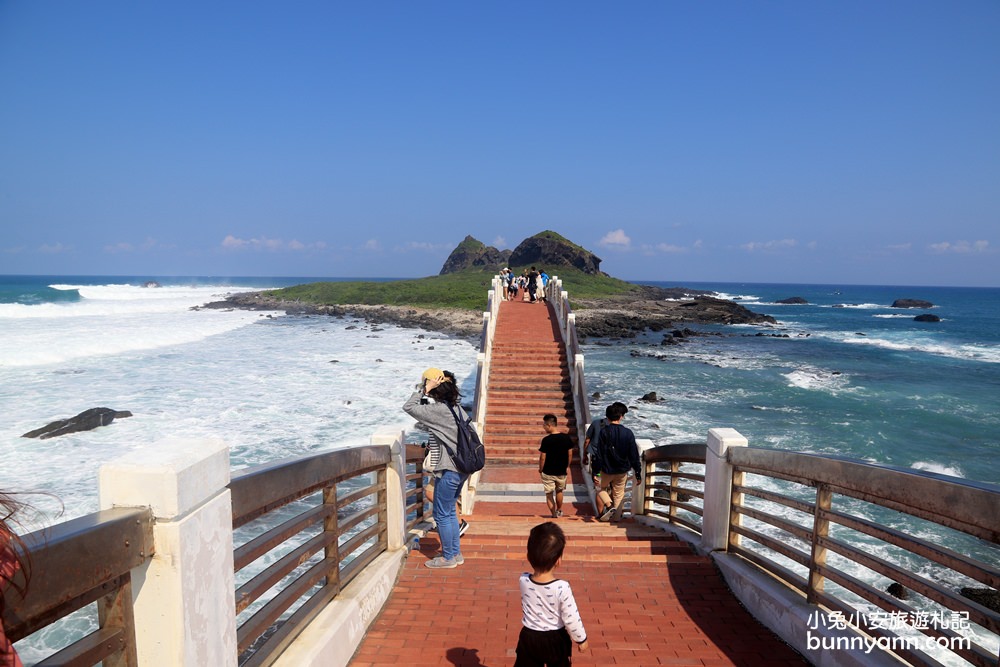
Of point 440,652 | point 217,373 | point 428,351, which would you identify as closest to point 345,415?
point 217,373

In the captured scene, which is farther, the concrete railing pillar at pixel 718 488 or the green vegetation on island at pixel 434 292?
the green vegetation on island at pixel 434 292

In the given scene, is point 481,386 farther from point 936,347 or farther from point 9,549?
point 936,347

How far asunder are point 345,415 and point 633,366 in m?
19.4

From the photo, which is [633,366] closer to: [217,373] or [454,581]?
[217,373]

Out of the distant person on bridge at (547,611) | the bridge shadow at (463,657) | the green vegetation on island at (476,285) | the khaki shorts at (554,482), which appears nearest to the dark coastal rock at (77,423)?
the khaki shorts at (554,482)

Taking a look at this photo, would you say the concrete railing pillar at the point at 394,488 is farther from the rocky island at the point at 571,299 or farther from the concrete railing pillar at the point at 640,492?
the rocky island at the point at 571,299

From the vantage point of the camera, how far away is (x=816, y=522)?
388cm

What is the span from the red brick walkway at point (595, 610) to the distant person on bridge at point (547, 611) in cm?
78

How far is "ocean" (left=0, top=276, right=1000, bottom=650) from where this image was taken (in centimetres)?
1747

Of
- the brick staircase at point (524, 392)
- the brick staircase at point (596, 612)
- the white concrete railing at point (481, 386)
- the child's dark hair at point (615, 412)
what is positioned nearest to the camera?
the brick staircase at point (596, 612)

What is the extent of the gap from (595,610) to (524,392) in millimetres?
11371

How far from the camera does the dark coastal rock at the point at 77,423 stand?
56.3 feet

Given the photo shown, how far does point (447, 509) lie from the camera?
215 inches

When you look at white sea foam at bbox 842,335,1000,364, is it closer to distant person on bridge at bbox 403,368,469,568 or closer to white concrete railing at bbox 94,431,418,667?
distant person on bridge at bbox 403,368,469,568
